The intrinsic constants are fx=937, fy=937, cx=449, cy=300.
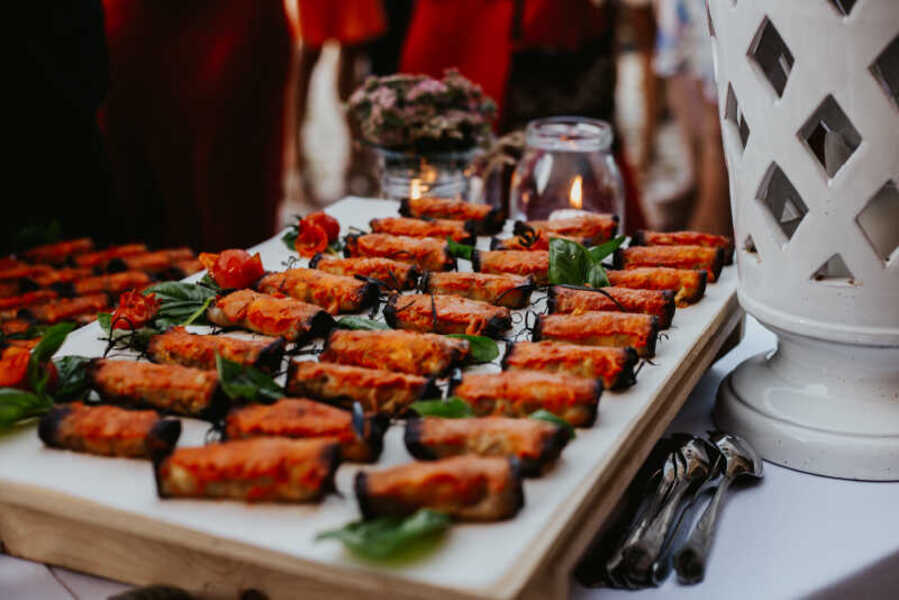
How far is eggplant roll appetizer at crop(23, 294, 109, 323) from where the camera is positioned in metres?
1.83

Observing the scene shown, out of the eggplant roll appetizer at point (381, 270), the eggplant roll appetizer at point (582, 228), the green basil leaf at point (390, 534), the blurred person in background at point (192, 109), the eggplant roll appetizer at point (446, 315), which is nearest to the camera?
the green basil leaf at point (390, 534)

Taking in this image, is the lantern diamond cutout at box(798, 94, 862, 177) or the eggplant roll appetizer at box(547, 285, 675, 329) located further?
the eggplant roll appetizer at box(547, 285, 675, 329)

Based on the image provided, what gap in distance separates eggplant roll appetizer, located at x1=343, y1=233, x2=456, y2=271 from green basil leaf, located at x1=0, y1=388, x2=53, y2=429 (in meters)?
0.80

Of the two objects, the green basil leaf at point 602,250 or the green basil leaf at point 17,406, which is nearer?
the green basil leaf at point 17,406

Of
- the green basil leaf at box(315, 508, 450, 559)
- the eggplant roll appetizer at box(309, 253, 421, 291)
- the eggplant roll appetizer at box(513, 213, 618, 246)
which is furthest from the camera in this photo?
the eggplant roll appetizer at box(513, 213, 618, 246)

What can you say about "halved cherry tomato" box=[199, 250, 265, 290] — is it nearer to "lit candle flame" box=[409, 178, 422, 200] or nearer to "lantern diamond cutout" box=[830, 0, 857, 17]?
"lit candle flame" box=[409, 178, 422, 200]

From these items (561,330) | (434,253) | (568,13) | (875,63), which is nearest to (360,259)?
(434,253)

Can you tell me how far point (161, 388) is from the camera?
1220 millimetres

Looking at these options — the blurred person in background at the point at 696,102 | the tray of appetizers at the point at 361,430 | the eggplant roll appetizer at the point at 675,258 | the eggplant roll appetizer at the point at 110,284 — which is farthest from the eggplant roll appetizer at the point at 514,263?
the blurred person in background at the point at 696,102

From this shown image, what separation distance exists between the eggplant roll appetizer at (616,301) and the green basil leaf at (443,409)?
15.1 inches

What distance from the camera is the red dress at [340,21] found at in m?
4.65

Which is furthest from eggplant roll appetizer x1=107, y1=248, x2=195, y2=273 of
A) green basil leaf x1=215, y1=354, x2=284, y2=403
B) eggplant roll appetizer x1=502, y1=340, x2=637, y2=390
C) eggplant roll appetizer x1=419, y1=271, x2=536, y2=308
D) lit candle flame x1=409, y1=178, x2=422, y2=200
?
eggplant roll appetizer x1=502, y1=340, x2=637, y2=390

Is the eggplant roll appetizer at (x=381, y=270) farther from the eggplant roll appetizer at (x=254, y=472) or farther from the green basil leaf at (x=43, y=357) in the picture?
the eggplant roll appetizer at (x=254, y=472)

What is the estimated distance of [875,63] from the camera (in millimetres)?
1125
